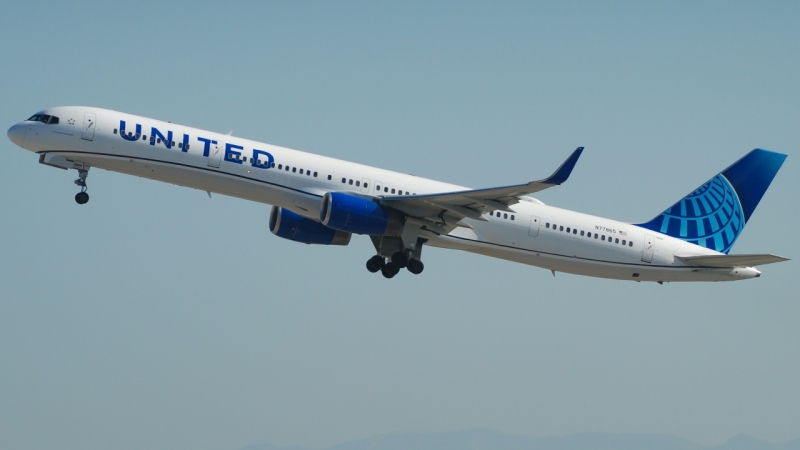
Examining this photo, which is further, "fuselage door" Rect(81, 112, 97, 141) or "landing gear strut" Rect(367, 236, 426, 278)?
"landing gear strut" Rect(367, 236, 426, 278)

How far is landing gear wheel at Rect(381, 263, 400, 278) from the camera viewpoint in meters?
42.2

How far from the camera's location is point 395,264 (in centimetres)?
4197

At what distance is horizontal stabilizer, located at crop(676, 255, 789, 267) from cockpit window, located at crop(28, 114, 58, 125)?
88.8ft

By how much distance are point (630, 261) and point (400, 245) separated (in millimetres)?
10355

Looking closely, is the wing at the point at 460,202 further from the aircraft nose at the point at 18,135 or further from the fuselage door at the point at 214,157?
the aircraft nose at the point at 18,135

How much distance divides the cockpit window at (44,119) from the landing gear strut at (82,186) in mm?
2130

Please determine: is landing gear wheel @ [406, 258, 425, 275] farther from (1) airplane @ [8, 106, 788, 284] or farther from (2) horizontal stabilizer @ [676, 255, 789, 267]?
(2) horizontal stabilizer @ [676, 255, 789, 267]

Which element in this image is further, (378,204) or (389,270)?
(389,270)

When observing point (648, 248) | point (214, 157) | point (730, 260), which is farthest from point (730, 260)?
point (214, 157)

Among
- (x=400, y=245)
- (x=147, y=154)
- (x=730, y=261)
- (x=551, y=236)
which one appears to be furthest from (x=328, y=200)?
(x=730, y=261)

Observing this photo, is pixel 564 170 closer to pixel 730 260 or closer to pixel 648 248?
pixel 648 248

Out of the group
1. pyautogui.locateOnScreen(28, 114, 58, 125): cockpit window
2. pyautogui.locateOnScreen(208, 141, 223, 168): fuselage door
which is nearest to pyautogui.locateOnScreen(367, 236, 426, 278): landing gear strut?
pyautogui.locateOnScreen(208, 141, 223, 168): fuselage door

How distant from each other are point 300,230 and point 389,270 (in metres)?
4.76

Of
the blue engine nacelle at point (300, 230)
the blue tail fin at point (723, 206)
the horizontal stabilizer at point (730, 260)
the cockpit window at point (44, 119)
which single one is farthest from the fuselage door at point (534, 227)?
the cockpit window at point (44, 119)
